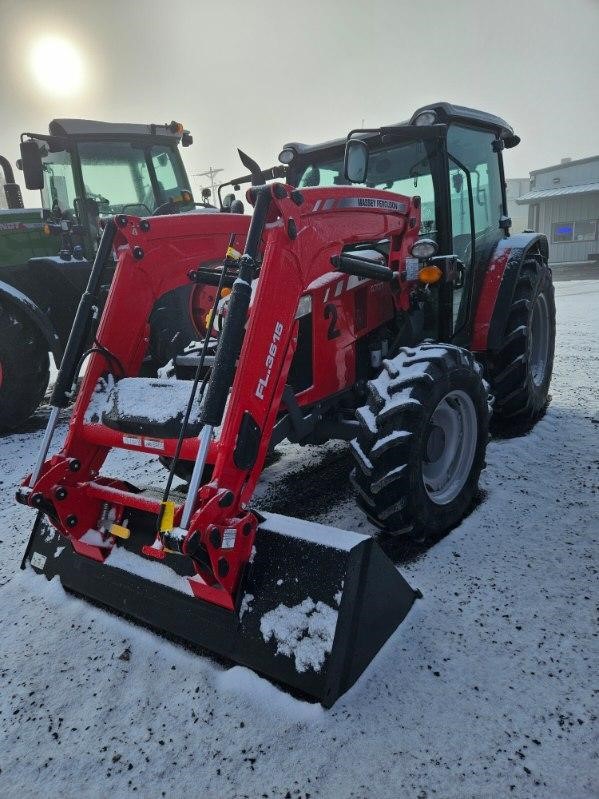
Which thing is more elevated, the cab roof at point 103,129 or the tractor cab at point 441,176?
the cab roof at point 103,129

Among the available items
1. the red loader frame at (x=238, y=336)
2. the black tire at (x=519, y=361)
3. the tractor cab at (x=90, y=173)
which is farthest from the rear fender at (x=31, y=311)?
the black tire at (x=519, y=361)

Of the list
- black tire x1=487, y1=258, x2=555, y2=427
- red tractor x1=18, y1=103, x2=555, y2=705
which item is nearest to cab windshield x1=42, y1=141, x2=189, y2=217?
red tractor x1=18, y1=103, x2=555, y2=705

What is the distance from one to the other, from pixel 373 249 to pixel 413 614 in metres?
2.09

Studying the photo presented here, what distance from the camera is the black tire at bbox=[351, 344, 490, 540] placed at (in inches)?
95.5

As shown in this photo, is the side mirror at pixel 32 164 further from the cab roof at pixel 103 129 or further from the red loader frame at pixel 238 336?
the red loader frame at pixel 238 336

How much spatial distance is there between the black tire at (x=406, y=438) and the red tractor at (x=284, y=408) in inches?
0.4

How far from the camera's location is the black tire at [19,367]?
5.16 metres

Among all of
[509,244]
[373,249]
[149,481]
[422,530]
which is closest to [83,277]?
[149,481]

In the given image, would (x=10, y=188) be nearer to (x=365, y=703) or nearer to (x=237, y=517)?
(x=237, y=517)

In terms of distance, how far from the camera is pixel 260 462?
2.08m

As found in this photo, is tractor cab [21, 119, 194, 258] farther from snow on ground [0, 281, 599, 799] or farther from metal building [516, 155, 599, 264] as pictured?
metal building [516, 155, 599, 264]

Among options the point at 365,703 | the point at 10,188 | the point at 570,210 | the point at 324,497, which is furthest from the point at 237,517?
the point at 570,210

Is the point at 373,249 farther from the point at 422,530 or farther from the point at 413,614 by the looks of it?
the point at 413,614

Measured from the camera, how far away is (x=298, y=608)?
75.9 inches
